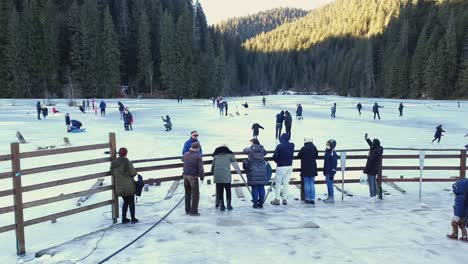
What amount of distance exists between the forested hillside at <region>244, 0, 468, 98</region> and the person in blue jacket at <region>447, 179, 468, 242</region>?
81015mm

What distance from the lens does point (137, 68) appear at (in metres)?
87.0

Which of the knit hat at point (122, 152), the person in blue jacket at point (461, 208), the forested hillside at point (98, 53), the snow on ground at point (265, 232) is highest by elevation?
the forested hillside at point (98, 53)

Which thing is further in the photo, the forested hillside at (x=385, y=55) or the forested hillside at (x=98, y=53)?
the forested hillside at (x=385, y=55)

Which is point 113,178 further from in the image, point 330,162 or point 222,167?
point 330,162

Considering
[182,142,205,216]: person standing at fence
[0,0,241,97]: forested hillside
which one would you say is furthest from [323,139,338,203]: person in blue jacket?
[0,0,241,97]: forested hillside

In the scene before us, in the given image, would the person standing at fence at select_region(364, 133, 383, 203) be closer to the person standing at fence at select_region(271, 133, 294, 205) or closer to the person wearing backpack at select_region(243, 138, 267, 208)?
the person standing at fence at select_region(271, 133, 294, 205)

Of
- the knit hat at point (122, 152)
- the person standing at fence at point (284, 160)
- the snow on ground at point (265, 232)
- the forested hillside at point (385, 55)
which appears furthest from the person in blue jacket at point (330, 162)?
the forested hillside at point (385, 55)

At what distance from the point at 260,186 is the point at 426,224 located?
3.58 meters

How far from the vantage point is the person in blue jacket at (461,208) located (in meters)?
6.54

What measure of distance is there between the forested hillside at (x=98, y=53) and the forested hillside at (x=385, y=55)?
4725cm

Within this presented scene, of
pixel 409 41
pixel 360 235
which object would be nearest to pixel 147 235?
pixel 360 235

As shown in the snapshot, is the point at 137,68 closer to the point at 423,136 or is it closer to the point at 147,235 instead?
the point at 423,136

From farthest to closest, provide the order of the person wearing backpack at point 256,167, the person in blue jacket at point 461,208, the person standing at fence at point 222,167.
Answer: the person wearing backpack at point 256,167, the person standing at fence at point 222,167, the person in blue jacket at point 461,208

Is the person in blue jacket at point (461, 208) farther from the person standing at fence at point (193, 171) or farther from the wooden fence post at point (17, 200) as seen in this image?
the wooden fence post at point (17, 200)
